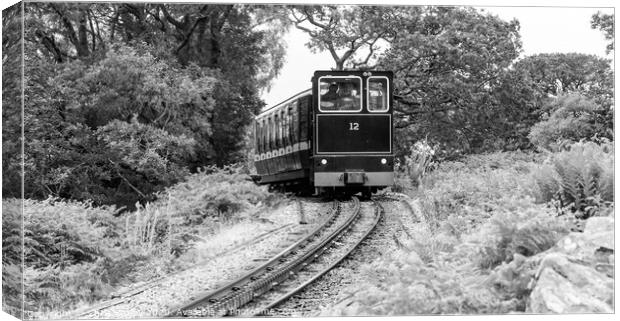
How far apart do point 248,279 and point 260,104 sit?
5332 mm

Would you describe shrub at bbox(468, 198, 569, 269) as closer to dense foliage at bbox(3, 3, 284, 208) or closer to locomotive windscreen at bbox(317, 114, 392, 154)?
dense foliage at bbox(3, 3, 284, 208)

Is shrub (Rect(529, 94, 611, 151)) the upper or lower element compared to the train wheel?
upper

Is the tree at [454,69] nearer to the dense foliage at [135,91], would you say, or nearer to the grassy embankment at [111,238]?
the dense foliage at [135,91]

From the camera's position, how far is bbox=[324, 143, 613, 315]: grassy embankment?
7059mm

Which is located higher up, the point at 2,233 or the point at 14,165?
the point at 14,165

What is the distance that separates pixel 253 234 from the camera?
39.5 feet

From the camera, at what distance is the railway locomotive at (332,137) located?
41.3 ft

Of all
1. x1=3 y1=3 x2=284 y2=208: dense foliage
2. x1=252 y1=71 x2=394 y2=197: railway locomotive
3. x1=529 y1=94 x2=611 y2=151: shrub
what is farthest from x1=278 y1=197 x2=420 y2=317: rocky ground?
x1=3 y1=3 x2=284 y2=208: dense foliage

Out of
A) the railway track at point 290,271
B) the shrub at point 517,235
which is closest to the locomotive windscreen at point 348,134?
the railway track at point 290,271

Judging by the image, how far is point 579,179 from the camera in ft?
27.8

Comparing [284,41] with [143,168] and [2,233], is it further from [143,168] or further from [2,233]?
[2,233]

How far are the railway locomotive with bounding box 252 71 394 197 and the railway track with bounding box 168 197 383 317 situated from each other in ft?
2.24

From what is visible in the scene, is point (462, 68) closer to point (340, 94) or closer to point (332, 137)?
point (340, 94)

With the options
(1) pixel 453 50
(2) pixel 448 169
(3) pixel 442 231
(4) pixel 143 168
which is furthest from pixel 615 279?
(4) pixel 143 168
